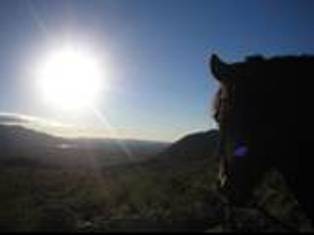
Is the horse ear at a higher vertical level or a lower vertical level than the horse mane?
higher

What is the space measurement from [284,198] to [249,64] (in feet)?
35.5

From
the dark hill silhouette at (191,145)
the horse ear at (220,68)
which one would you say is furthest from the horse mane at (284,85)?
the dark hill silhouette at (191,145)

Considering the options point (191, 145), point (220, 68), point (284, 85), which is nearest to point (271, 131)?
point (284, 85)

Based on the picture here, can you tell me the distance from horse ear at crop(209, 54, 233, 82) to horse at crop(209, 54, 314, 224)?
0.48ft

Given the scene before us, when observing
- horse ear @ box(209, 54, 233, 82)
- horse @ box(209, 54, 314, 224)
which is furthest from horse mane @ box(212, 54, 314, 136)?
horse ear @ box(209, 54, 233, 82)

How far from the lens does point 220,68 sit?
3.41 meters

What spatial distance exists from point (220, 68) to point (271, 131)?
63 cm

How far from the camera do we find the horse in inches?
118

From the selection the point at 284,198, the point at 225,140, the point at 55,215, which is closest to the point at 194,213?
the point at 284,198

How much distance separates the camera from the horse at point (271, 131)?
118 inches

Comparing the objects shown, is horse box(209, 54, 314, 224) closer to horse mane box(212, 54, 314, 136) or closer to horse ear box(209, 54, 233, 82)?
horse mane box(212, 54, 314, 136)

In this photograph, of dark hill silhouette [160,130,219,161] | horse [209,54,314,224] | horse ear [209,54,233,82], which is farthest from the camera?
dark hill silhouette [160,130,219,161]

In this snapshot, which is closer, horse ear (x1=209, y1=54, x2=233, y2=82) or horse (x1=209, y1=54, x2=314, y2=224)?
horse (x1=209, y1=54, x2=314, y2=224)

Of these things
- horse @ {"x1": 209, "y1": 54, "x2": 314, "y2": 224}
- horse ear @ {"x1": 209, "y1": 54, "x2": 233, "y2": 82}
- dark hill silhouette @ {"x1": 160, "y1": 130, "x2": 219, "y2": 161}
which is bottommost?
horse @ {"x1": 209, "y1": 54, "x2": 314, "y2": 224}
